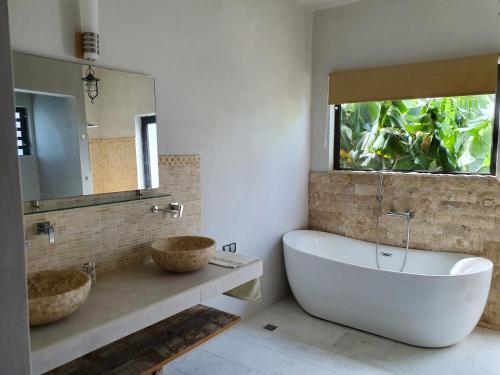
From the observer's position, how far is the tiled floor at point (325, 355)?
2.61 meters

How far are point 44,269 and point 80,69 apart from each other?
3.40 ft

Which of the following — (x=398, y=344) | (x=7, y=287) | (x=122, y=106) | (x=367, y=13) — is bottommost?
(x=398, y=344)

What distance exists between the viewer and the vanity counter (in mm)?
1359

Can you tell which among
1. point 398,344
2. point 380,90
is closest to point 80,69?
point 380,90

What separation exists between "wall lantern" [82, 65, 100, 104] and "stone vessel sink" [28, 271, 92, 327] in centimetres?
93

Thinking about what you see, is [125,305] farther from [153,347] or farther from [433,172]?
[433,172]

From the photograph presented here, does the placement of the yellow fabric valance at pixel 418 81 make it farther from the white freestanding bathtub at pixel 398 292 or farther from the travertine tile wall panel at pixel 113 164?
the travertine tile wall panel at pixel 113 164

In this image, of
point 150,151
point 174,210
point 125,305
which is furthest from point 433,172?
point 125,305

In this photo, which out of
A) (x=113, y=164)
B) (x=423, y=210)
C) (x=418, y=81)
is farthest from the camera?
(x=423, y=210)

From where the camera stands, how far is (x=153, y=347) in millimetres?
1881

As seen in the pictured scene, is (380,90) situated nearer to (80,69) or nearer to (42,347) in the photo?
(80,69)

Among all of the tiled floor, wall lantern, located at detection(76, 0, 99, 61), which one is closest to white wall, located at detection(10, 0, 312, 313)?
wall lantern, located at detection(76, 0, 99, 61)

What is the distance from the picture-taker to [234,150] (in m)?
3.02

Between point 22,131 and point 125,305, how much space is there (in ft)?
3.08
